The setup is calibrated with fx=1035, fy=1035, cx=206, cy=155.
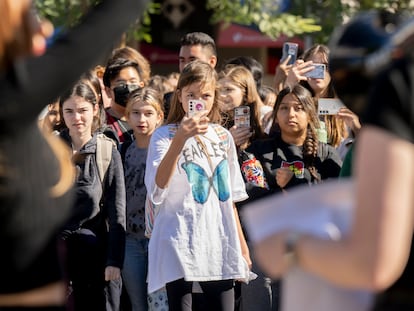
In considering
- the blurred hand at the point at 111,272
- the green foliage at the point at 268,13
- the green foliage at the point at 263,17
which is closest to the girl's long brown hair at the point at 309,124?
the blurred hand at the point at 111,272

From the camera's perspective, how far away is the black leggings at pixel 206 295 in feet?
19.6

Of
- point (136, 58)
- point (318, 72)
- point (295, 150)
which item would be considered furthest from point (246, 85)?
point (136, 58)

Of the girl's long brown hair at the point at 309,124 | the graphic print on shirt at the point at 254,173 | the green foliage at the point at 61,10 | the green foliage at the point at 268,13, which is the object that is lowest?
the green foliage at the point at 268,13

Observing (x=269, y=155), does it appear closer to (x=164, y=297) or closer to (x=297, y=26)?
(x=164, y=297)

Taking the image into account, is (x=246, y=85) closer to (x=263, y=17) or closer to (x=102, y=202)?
(x=102, y=202)

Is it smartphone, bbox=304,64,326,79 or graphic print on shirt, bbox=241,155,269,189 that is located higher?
smartphone, bbox=304,64,326,79

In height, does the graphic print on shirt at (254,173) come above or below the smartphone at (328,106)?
below

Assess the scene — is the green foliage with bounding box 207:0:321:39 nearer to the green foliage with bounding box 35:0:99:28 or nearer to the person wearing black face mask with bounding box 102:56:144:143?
the green foliage with bounding box 35:0:99:28

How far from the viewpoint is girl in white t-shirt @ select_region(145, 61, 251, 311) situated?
5.87 m

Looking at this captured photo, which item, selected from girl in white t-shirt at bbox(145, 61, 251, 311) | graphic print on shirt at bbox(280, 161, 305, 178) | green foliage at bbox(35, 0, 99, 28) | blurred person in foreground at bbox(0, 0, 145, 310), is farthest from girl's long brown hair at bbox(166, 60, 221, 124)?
green foliage at bbox(35, 0, 99, 28)

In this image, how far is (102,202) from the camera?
6.38 metres

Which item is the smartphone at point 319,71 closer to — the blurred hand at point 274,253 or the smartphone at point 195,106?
the smartphone at point 195,106

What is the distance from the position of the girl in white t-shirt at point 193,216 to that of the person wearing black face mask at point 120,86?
140cm

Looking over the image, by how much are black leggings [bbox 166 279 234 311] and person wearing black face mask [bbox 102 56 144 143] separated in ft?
5.37
